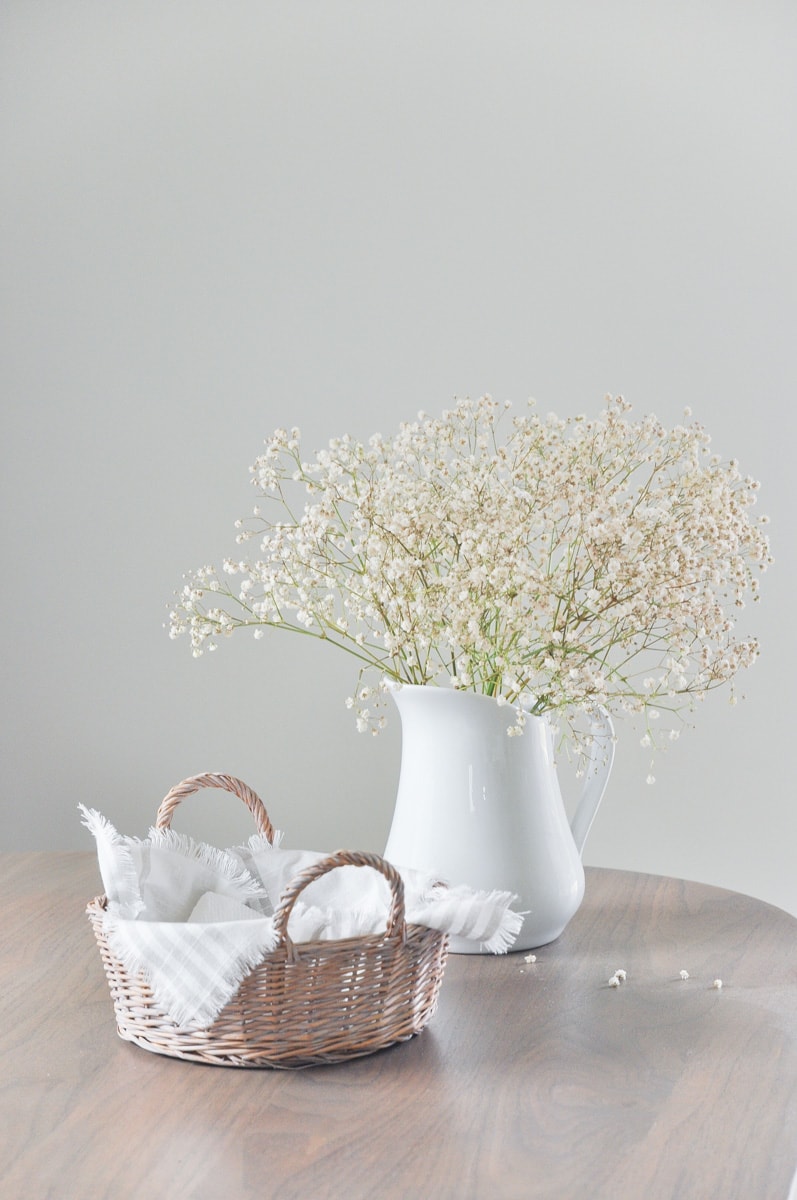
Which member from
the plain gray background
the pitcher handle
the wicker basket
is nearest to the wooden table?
the wicker basket

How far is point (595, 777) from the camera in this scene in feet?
3.68

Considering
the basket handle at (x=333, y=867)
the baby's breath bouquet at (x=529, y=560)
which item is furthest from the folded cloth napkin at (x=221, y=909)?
the baby's breath bouquet at (x=529, y=560)

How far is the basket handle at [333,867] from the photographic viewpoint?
736 millimetres

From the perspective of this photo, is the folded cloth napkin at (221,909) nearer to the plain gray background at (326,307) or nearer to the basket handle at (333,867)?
the basket handle at (333,867)

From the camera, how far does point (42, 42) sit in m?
2.41

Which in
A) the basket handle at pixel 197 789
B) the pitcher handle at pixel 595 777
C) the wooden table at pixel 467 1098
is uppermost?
the pitcher handle at pixel 595 777

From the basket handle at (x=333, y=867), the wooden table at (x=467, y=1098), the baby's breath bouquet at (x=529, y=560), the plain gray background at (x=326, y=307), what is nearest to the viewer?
the wooden table at (x=467, y=1098)

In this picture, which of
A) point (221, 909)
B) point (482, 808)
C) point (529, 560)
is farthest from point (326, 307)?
point (221, 909)

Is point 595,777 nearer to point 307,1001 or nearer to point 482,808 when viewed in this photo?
point 482,808

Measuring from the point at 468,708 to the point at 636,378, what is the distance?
4.83 ft

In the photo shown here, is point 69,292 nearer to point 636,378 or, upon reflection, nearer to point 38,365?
point 38,365

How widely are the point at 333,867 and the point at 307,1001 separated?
9cm

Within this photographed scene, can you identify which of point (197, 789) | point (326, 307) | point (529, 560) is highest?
point (326, 307)

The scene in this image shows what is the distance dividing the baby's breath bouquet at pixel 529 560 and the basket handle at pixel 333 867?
0.24 m
